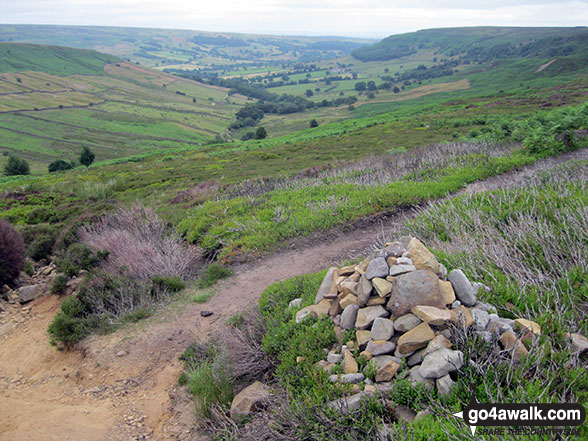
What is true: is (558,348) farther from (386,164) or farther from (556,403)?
(386,164)

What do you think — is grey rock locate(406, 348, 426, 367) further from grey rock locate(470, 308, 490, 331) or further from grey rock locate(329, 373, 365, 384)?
grey rock locate(470, 308, 490, 331)

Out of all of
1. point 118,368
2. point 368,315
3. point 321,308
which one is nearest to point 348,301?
point 368,315

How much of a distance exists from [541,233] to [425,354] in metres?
3.28

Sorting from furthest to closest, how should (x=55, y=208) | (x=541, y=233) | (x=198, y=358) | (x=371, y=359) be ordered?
(x=55, y=208), (x=198, y=358), (x=541, y=233), (x=371, y=359)

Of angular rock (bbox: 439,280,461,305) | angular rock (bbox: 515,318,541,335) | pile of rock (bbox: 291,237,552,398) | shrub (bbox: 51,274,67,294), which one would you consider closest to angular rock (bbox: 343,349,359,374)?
pile of rock (bbox: 291,237,552,398)

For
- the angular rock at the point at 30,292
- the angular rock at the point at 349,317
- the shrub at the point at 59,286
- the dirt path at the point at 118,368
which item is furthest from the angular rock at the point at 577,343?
the angular rock at the point at 30,292

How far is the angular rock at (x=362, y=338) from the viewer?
421cm

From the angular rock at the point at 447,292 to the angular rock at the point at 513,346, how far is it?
2.05ft

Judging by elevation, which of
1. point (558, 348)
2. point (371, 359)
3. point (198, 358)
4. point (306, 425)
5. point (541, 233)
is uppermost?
point (541, 233)

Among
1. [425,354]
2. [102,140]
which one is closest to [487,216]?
[425,354]

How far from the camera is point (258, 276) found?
342 inches

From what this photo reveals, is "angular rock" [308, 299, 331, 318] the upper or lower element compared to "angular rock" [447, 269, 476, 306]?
lower

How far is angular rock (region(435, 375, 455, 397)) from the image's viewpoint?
3.31 meters

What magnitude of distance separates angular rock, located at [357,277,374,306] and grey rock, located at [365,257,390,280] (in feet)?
0.23
